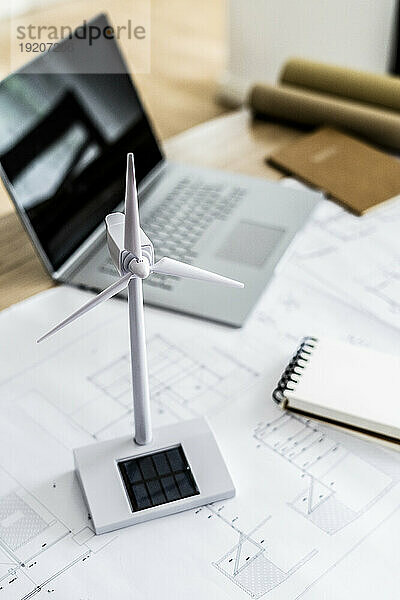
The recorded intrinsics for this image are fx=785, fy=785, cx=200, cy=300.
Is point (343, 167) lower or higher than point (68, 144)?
lower

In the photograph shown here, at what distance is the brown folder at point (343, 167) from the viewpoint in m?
1.30

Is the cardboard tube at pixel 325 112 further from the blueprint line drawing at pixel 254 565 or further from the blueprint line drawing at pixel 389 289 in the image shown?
the blueprint line drawing at pixel 254 565

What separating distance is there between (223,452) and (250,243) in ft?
1.35

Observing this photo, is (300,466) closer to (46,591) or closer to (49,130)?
(46,591)

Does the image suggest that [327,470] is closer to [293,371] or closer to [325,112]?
[293,371]

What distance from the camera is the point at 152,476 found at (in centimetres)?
82

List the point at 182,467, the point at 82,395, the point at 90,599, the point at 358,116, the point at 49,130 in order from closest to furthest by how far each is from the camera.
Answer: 1. the point at 90,599
2. the point at 182,467
3. the point at 82,395
4. the point at 49,130
5. the point at 358,116

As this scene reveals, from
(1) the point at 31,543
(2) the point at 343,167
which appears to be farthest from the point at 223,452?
(2) the point at 343,167

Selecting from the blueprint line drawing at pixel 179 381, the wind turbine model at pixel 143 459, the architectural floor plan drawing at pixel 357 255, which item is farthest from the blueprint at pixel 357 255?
the wind turbine model at pixel 143 459

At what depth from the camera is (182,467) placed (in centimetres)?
83

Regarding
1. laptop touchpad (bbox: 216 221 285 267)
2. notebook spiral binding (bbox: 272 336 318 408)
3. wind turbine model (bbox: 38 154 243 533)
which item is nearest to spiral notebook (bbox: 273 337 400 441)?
notebook spiral binding (bbox: 272 336 318 408)

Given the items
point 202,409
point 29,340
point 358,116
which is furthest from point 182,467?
point 358,116

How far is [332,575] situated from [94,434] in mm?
303

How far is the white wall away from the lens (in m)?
2.30
